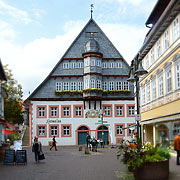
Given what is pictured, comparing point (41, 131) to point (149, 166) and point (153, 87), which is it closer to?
point (153, 87)

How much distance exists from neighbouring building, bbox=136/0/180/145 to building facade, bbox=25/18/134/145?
64.4 feet

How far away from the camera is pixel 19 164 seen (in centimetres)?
1830

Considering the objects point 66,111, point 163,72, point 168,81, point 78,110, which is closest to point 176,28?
point 168,81

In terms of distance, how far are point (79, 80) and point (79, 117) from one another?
5349mm

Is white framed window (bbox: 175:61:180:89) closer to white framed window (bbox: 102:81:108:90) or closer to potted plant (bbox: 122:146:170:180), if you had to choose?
potted plant (bbox: 122:146:170:180)

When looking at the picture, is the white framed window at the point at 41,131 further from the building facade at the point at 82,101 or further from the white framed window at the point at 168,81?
the white framed window at the point at 168,81

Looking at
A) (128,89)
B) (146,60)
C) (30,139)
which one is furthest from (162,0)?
(30,139)

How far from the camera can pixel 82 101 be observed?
154 feet

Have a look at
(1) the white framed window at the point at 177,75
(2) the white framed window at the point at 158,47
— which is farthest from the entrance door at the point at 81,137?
(1) the white framed window at the point at 177,75

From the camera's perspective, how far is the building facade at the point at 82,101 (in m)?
46.2

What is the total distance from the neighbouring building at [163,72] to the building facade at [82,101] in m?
19.6

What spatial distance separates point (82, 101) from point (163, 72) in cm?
2698

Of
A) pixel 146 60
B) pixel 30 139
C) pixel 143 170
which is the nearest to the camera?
pixel 143 170

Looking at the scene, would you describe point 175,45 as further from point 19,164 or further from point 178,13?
point 19,164
